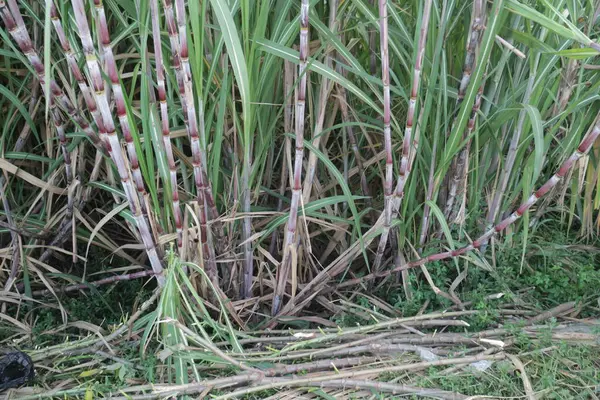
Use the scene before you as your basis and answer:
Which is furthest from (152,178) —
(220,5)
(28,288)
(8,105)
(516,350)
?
(516,350)

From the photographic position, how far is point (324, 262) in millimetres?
1761

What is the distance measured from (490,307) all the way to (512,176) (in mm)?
351

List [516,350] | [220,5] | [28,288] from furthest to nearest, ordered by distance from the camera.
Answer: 1. [28,288]
2. [516,350]
3. [220,5]

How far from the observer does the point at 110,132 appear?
1.24m

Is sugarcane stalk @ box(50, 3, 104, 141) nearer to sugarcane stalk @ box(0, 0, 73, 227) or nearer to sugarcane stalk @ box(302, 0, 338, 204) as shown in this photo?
sugarcane stalk @ box(0, 0, 73, 227)

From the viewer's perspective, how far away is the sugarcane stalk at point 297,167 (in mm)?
1225

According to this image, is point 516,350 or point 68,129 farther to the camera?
point 68,129

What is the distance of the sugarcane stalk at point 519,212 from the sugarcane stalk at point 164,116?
0.48 meters

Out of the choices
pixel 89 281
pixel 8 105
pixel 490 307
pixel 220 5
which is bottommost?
pixel 89 281

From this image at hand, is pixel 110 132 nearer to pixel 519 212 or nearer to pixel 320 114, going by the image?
pixel 320 114

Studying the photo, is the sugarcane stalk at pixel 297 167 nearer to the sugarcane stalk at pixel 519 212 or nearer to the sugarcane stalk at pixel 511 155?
the sugarcane stalk at pixel 519 212

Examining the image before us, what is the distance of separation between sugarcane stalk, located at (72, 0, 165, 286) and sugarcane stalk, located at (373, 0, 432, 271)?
53cm

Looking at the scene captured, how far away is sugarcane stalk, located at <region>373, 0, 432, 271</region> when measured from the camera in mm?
1278

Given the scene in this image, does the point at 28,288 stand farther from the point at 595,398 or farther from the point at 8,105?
the point at 595,398
